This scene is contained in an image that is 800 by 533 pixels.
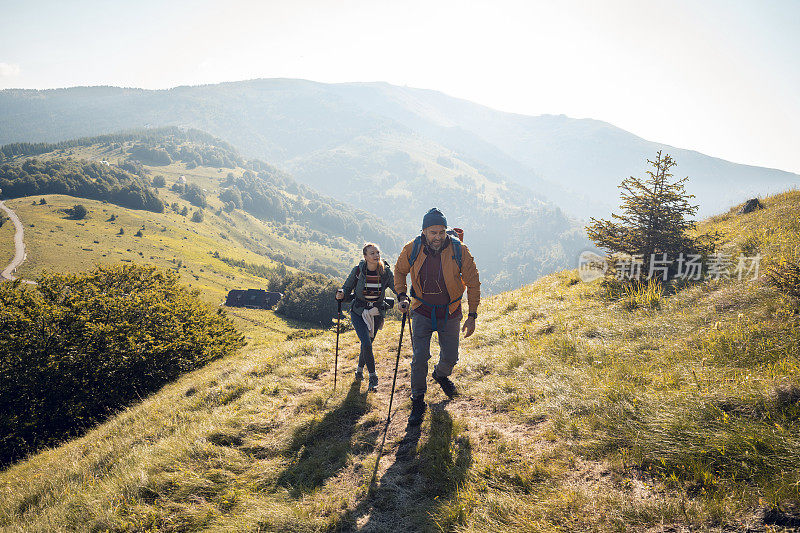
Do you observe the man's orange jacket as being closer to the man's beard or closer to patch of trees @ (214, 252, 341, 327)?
the man's beard

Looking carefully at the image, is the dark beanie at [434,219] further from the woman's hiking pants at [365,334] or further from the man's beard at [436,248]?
the woman's hiking pants at [365,334]

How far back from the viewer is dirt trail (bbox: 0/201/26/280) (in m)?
97.8

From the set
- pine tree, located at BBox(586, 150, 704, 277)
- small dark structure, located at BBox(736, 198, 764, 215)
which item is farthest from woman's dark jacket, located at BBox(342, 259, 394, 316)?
small dark structure, located at BBox(736, 198, 764, 215)

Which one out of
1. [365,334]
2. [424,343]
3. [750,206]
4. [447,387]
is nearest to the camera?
[424,343]

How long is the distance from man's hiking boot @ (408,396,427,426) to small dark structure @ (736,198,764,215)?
49.8 feet

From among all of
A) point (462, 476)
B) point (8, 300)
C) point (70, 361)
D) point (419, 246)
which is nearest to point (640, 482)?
point (462, 476)

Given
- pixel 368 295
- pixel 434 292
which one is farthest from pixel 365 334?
pixel 434 292

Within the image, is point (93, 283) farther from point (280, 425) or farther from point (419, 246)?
point (419, 246)

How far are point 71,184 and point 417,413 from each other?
24214 centimetres

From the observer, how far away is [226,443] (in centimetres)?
618

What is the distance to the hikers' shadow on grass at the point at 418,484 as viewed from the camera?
4.30 m

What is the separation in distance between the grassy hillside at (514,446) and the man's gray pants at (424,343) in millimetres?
656

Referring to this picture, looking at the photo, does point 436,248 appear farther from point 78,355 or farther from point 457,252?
point 78,355

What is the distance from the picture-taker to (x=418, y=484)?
4879 millimetres
